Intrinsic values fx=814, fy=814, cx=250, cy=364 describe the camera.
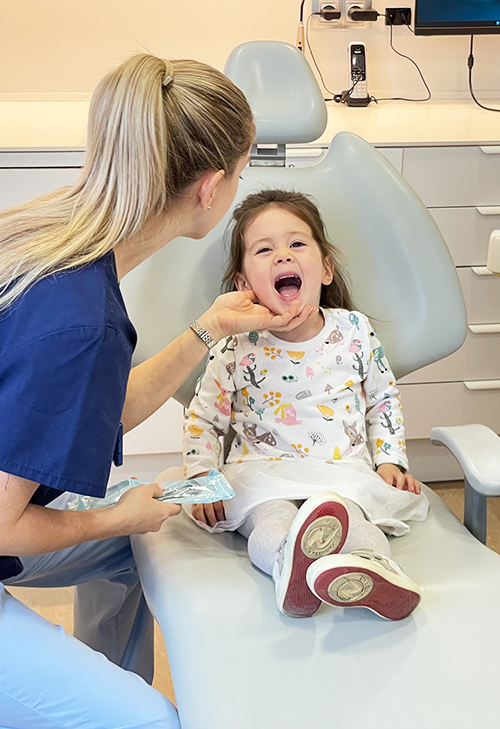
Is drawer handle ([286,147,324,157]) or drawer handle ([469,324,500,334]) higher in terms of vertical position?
Result: drawer handle ([286,147,324,157])

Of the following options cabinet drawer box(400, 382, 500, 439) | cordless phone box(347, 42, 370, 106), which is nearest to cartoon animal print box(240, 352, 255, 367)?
cabinet drawer box(400, 382, 500, 439)

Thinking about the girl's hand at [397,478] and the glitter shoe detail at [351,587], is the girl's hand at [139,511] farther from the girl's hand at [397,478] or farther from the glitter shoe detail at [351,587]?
the girl's hand at [397,478]

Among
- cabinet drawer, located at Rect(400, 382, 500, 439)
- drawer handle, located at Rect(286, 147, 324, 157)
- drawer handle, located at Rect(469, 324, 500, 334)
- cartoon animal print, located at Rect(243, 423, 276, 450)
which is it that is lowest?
cabinet drawer, located at Rect(400, 382, 500, 439)

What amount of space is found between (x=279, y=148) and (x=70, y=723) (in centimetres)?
101

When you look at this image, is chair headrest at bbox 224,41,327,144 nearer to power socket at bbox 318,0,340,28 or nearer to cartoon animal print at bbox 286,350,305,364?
cartoon animal print at bbox 286,350,305,364

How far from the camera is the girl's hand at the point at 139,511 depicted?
1.03 metres

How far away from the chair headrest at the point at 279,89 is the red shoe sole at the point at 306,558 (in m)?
0.72

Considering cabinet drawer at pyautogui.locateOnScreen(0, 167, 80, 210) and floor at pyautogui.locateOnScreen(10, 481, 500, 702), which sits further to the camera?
cabinet drawer at pyautogui.locateOnScreen(0, 167, 80, 210)

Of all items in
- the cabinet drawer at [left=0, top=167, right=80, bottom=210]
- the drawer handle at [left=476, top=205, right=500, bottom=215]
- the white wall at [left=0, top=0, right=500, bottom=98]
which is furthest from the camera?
the white wall at [left=0, top=0, right=500, bottom=98]

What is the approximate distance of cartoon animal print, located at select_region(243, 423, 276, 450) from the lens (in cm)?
134

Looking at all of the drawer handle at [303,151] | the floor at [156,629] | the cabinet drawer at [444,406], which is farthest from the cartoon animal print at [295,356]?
the cabinet drawer at [444,406]

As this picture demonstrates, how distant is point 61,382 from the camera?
0.88 metres

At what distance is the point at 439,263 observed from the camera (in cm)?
139

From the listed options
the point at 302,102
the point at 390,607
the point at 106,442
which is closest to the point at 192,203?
the point at 106,442
